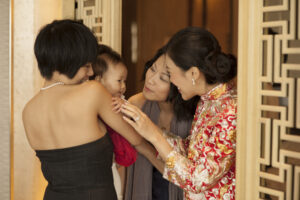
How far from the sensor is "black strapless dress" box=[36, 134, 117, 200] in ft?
4.84

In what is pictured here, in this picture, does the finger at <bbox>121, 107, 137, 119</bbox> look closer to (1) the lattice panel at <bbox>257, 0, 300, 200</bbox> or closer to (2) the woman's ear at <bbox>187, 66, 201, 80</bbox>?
(2) the woman's ear at <bbox>187, 66, 201, 80</bbox>

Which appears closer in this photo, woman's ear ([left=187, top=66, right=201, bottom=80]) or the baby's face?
woman's ear ([left=187, top=66, right=201, bottom=80])

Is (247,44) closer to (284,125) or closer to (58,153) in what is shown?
(284,125)

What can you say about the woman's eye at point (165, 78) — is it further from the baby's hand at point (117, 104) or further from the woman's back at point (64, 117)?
the woman's back at point (64, 117)

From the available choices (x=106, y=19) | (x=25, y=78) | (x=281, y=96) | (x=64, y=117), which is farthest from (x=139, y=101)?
(x=281, y=96)

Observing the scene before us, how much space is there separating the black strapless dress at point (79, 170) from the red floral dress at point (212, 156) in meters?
0.32

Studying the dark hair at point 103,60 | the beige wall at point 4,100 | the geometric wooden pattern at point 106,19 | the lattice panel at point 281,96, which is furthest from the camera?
the beige wall at point 4,100

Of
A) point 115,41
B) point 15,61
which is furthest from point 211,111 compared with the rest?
point 15,61

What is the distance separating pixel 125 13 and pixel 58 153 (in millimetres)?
2634

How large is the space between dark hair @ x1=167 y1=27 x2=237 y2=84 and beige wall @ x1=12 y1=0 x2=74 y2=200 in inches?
49.2

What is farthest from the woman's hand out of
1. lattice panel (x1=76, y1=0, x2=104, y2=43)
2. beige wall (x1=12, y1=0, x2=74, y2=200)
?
→ beige wall (x1=12, y1=0, x2=74, y2=200)

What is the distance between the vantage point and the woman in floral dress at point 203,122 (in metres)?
1.59

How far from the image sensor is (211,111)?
1.75m

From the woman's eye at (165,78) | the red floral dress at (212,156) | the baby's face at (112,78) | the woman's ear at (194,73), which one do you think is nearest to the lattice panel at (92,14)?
the baby's face at (112,78)
